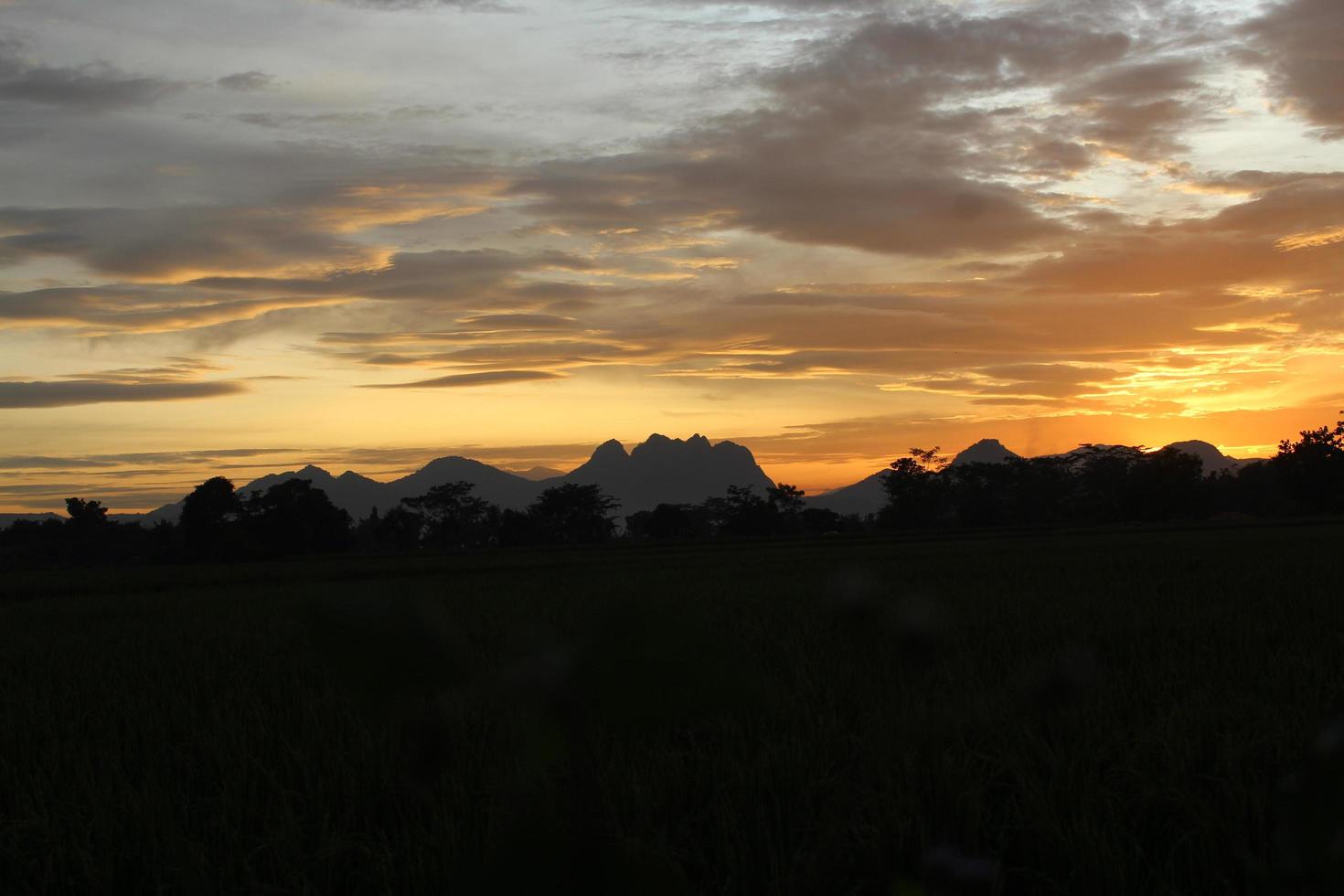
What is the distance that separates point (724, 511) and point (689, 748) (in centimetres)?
7201

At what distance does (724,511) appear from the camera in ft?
246

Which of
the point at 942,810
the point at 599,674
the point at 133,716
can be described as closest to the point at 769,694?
the point at 599,674

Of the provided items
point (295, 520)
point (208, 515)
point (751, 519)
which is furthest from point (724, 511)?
point (208, 515)

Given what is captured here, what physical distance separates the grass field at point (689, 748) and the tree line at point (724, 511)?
45449 millimetres

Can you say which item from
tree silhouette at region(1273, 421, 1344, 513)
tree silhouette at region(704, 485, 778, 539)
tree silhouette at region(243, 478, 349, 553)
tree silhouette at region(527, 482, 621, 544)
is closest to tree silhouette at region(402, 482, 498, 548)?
tree silhouette at region(527, 482, 621, 544)

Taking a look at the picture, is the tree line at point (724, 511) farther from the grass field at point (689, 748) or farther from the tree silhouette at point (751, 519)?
the grass field at point (689, 748)

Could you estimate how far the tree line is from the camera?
5441 cm

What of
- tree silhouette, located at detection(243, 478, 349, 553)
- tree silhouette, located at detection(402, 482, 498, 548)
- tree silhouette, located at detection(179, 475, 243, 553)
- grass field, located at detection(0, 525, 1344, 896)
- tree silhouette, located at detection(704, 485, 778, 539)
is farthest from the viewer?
Result: tree silhouette, located at detection(402, 482, 498, 548)

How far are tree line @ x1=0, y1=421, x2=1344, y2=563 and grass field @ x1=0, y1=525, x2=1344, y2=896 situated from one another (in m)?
45.4

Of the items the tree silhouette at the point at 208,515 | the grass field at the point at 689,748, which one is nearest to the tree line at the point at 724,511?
the tree silhouette at the point at 208,515

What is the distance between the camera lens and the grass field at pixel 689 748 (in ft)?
0.99

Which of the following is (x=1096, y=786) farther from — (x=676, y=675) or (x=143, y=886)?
(x=676, y=675)

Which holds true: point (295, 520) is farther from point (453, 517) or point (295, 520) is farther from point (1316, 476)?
point (1316, 476)

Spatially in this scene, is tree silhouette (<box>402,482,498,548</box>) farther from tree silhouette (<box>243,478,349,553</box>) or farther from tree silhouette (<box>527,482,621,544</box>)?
tree silhouette (<box>243,478,349,553</box>)
